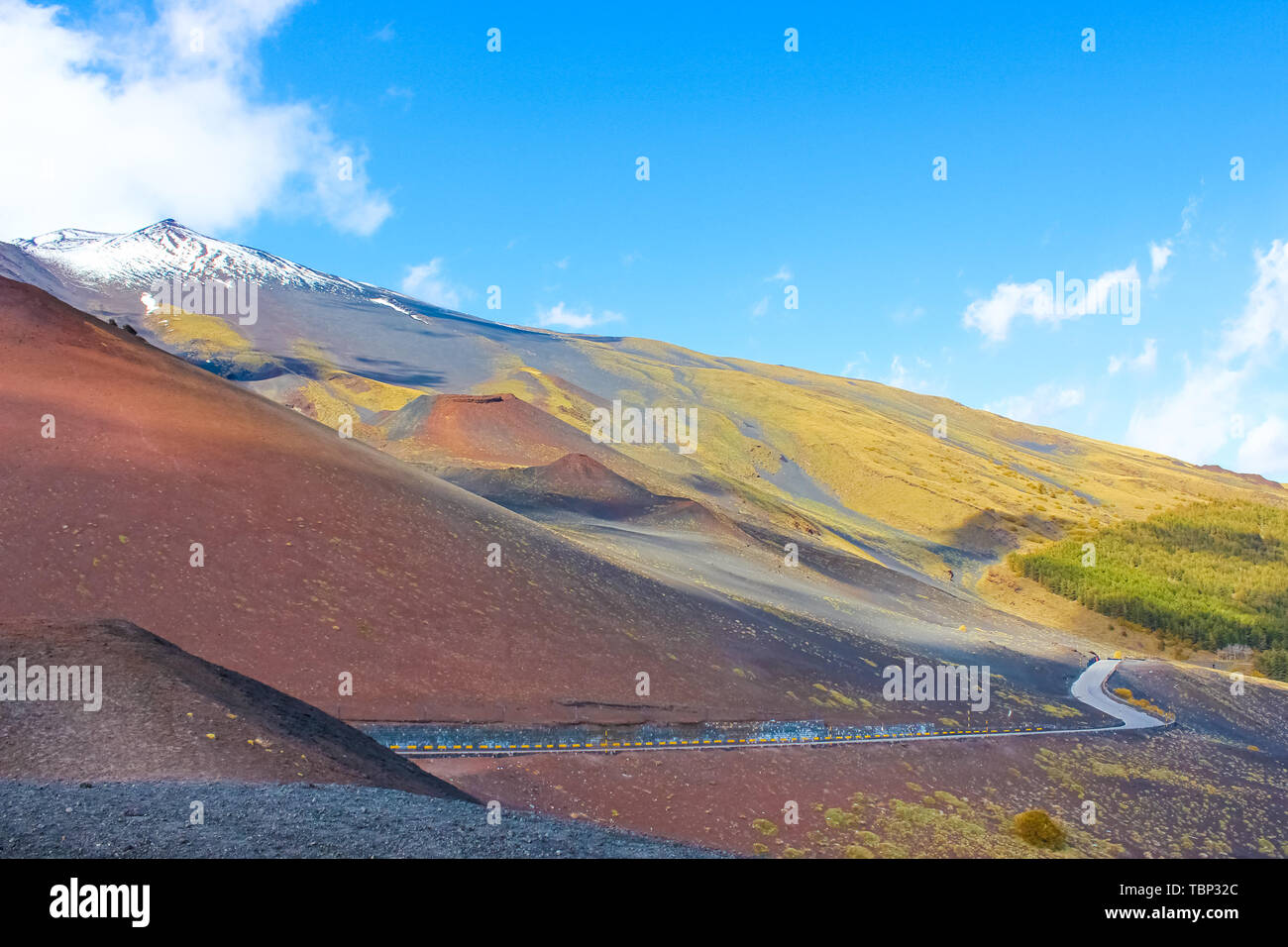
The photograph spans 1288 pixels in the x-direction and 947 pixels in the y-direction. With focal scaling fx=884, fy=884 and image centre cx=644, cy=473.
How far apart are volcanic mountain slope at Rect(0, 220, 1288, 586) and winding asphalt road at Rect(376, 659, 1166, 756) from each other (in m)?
39.5

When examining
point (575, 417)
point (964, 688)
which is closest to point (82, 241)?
point (575, 417)

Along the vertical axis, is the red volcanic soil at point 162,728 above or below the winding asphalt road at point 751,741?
above

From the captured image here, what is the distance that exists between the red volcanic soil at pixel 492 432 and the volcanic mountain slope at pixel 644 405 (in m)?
0.31

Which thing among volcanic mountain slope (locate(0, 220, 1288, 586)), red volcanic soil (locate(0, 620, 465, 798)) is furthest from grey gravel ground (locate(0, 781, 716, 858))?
volcanic mountain slope (locate(0, 220, 1288, 586))

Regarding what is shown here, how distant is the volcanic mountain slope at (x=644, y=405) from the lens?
96625 millimetres

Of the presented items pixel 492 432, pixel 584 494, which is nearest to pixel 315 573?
pixel 584 494

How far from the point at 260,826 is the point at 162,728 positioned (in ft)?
14.7

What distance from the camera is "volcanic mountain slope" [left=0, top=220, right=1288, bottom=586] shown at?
3804 inches

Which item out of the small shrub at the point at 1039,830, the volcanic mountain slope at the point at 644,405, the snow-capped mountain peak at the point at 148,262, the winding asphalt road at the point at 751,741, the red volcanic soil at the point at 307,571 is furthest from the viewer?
the snow-capped mountain peak at the point at 148,262

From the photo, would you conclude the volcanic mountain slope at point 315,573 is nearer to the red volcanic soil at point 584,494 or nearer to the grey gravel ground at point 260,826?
the grey gravel ground at point 260,826

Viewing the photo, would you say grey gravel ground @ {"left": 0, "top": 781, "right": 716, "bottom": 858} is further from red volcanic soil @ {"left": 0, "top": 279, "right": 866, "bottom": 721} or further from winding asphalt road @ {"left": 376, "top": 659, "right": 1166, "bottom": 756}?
red volcanic soil @ {"left": 0, "top": 279, "right": 866, "bottom": 721}

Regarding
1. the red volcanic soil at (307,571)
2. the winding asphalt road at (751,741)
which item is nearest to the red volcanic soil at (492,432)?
the red volcanic soil at (307,571)

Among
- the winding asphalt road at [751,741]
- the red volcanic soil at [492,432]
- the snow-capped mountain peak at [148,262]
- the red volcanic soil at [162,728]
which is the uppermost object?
the snow-capped mountain peak at [148,262]
